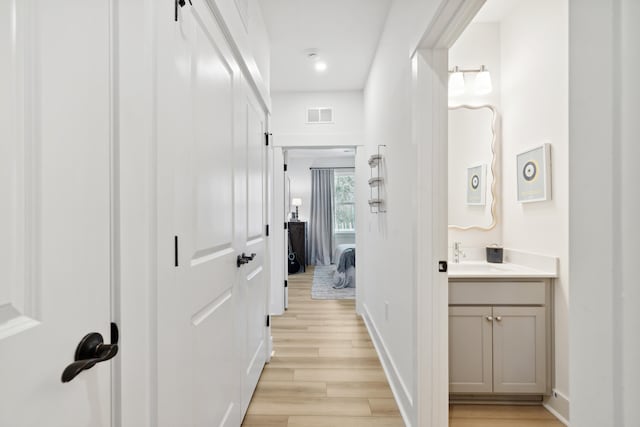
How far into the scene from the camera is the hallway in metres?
1.87

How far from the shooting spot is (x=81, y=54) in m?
0.62

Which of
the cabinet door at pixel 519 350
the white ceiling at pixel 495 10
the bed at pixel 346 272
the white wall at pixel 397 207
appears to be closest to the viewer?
the white wall at pixel 397 207

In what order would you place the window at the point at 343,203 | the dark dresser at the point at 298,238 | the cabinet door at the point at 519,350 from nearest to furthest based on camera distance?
the cabinet door at the point at 519,350
the dark dresser at the point at 298,238
the window at the point at 343,203

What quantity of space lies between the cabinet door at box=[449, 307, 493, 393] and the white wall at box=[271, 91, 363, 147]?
241cm

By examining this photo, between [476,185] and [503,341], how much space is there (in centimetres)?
118

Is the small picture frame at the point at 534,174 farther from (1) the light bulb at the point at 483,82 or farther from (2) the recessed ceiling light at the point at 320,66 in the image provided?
(2) the recessed ceiling light at the point at 320,66

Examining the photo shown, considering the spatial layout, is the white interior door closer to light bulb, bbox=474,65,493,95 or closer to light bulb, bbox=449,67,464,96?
light bulb, bbox=449,67,464,96

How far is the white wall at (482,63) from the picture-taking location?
250cm

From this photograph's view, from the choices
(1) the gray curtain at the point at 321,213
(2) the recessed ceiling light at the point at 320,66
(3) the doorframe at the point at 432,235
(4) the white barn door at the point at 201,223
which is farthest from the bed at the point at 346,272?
(3) the doorframe at the point at 432,235

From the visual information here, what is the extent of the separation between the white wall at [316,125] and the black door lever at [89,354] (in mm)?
3342

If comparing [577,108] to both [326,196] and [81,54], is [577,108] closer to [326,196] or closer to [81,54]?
[81,54]

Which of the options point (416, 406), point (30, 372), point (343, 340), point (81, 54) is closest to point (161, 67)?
point (81, 54)

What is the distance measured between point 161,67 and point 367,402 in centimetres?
213

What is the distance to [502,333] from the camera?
199 cm
